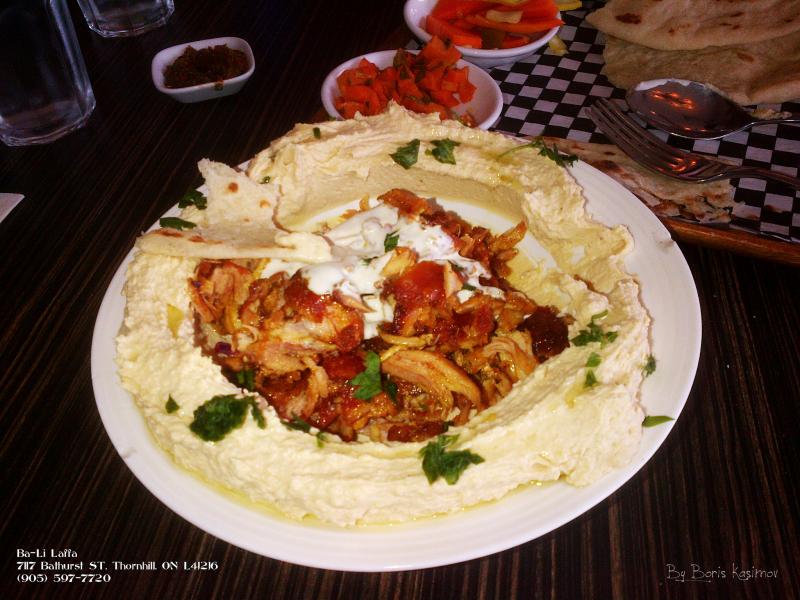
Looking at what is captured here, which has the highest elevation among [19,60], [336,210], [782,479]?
[19,60]

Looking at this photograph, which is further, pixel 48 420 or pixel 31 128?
pixel 31 128

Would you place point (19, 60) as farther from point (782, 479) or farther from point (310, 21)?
point (782, 479)

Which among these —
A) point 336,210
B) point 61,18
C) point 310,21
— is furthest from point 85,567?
point 310,21

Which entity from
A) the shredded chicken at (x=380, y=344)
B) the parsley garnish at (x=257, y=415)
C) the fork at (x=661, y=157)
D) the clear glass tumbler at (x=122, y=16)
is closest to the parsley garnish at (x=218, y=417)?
the parsley garnish at (x=257, y=415)

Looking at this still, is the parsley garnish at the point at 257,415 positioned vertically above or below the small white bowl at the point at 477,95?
above

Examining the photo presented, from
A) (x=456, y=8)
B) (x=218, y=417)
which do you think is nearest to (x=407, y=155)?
(x=218, y=417)

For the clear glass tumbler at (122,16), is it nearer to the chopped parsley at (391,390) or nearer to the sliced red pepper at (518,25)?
the sliced red pepper at (518,25)
